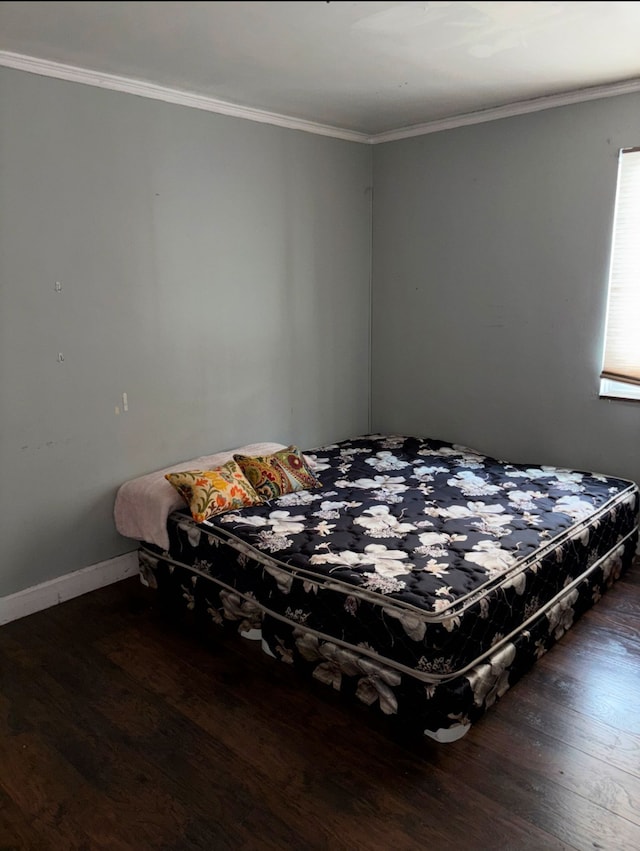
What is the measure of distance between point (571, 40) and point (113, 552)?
121 inches

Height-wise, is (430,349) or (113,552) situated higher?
(430,349)

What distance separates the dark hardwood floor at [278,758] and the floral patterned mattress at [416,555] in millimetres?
238

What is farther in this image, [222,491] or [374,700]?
[222,491]

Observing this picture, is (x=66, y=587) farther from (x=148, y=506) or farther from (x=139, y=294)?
(x=139, y=294)

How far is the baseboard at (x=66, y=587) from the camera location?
9.73 ft

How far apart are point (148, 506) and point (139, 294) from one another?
3.44 feet

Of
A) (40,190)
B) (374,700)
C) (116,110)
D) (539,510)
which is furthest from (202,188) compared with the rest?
(374,700)

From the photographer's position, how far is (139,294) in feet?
10.6

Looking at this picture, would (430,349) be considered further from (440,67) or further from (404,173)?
(440,67)

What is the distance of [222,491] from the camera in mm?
3064

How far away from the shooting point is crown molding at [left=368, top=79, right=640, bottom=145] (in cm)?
328

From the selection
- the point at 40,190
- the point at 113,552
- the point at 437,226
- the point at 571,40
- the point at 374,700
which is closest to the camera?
the point at 374,700

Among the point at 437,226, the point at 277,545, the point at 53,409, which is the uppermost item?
the point at 437,226

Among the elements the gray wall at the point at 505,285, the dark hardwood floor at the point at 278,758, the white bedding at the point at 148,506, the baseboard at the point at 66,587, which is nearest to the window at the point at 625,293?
the gray wall at the point at 505,285
